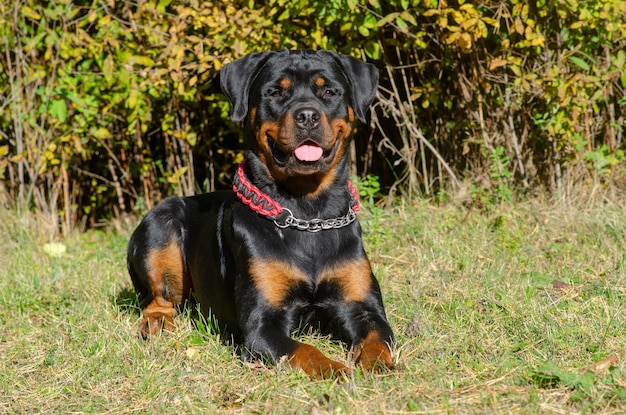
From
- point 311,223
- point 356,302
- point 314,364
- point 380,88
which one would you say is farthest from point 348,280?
point 380,88

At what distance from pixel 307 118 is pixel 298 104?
120 mm

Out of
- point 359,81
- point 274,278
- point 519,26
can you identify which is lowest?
point 274,278

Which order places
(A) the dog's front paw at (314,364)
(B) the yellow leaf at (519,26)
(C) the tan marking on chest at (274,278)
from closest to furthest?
(A) the dog's front paw at (314,364) → (C) the tan marking on chest at (274,278) → (B) the yellow leaf at (519,26)

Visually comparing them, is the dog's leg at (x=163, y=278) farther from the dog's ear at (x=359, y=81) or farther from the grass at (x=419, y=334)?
the dog's ear at (x=359, y=81)

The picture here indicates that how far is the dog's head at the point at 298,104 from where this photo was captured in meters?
3.89

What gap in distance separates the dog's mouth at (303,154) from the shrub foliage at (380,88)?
1459mm

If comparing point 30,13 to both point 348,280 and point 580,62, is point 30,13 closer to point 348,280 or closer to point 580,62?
point 348,280

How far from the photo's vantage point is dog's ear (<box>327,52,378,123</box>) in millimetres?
4277

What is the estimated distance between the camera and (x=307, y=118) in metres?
3.84

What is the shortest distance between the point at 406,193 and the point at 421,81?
3.05 feet

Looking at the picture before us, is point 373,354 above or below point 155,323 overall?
above

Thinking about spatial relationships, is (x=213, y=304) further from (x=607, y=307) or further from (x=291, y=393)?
(x=607, y=307)

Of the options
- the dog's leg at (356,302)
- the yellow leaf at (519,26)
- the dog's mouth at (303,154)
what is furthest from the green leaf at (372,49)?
the dog's leg at (356,302)

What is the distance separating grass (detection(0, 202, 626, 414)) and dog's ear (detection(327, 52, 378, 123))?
3.54 feet
